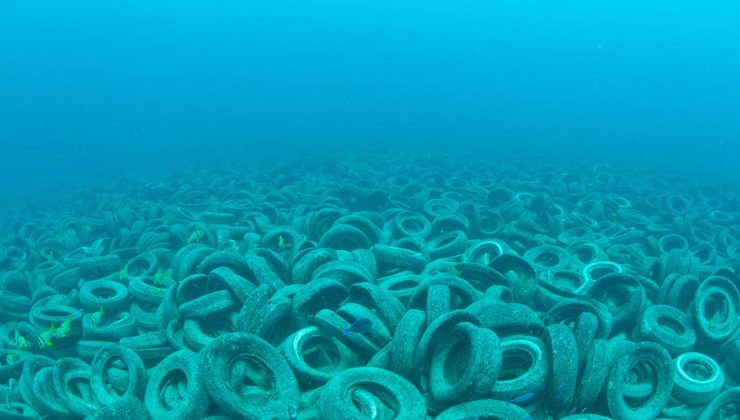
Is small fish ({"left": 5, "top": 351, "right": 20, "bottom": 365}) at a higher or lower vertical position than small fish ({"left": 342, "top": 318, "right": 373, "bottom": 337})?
lower

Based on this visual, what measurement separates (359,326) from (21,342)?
7084mm

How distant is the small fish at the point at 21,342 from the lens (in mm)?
8734

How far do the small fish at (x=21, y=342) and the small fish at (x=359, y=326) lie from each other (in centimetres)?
681

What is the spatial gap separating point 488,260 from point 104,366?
7714 millimetres

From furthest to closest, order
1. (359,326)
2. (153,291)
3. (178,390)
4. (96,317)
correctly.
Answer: (153,291), (96,317), (178,390), (359,326)

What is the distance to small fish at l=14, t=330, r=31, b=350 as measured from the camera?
8734 millimetres

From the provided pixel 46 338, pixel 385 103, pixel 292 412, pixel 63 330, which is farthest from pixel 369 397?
pixel 385 103

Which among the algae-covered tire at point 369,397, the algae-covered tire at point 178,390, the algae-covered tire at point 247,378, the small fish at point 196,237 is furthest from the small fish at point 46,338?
the algae-covered tire at point 369,397

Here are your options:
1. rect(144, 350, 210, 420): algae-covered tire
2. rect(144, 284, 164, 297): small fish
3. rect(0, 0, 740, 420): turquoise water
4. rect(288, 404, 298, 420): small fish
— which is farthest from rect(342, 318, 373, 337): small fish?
rect(144, 284, 164, 297): small fish

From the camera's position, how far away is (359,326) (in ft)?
21.1

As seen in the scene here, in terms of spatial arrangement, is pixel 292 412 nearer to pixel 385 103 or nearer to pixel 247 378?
Result: pixel 247 378

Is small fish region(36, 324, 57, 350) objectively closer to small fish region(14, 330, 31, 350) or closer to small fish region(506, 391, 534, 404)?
small fish region(14, 330, 31, 350)

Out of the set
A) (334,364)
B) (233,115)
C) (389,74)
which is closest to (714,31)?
(389,74)

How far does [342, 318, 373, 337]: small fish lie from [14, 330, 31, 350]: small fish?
6.81m
